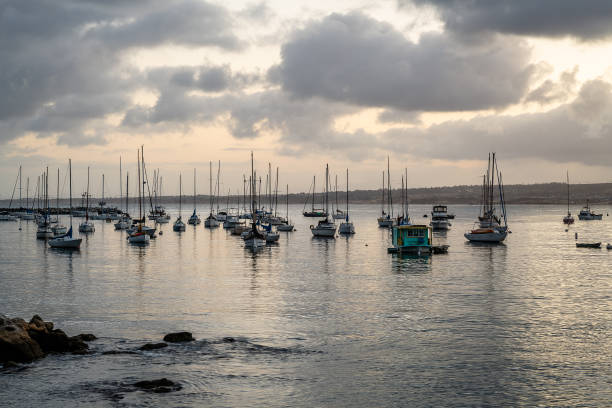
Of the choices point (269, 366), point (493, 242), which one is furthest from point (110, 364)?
point (493, 242)

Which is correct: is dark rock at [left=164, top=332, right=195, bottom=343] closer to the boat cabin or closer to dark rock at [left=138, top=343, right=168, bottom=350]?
dark rock at [left=138, top=343, right=168, bottom=350]

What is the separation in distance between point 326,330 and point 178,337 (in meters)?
8.03

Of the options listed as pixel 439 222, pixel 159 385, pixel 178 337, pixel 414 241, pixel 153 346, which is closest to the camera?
pixel 159 385

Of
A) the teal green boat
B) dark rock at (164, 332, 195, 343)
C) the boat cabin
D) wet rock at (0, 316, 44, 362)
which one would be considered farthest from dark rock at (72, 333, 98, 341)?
the boat cabin

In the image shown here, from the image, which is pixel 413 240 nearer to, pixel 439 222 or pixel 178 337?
pixel 178 337

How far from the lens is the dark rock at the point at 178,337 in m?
31.0

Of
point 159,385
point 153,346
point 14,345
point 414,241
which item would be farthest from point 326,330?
point 414,241

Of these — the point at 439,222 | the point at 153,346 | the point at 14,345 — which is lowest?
the point at 153,346

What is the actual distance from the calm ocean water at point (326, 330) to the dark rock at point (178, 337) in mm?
860

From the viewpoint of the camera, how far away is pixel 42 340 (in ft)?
95.7

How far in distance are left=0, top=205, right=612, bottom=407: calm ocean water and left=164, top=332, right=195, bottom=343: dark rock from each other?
0.86 meters

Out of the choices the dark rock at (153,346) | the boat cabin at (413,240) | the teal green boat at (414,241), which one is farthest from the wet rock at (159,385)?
the boat cabin at (413,240)

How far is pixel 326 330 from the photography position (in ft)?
111

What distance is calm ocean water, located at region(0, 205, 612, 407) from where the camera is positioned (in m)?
23.7
